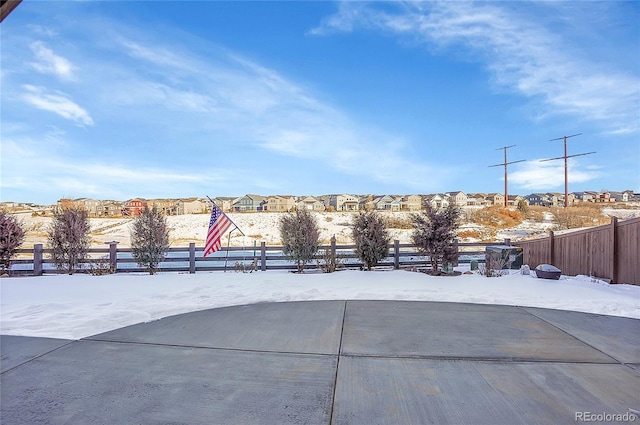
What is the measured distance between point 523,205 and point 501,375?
37.4 metres

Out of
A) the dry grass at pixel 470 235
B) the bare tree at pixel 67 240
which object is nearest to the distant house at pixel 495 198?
the dry grass at pixel 470 235

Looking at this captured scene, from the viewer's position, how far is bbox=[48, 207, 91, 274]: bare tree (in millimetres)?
10523

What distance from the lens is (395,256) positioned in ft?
36.7

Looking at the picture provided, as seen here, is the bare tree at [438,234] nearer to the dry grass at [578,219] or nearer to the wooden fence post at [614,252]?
the wooden fence post at [614,252]

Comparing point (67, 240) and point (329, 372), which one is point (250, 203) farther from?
point (329, 372)

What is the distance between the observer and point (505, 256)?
35.1ft

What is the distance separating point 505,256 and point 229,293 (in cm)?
841

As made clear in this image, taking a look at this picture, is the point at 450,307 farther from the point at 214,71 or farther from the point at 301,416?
the point at 214,71

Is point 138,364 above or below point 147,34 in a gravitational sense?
below

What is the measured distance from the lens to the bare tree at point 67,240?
34.5ft

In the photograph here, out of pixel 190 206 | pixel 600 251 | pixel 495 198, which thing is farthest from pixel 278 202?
pixel 600 251

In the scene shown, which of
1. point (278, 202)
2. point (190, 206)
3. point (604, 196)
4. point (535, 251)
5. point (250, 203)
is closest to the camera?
point (535, 251)

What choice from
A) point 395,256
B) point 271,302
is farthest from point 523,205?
point 271,302

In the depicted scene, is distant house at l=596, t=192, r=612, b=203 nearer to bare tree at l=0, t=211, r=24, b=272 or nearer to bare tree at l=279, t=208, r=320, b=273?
bare tree at l=279, t=208, r=320, b=273
